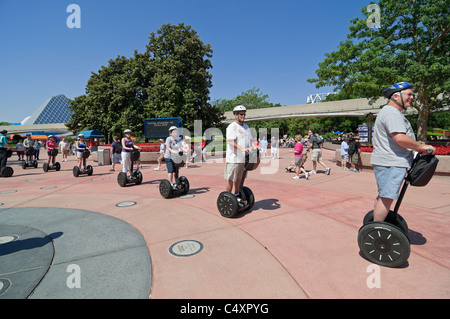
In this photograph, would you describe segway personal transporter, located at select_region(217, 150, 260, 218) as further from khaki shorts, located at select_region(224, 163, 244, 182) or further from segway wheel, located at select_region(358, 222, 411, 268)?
segway wheel, located at select_region(358, 222, 411, 268)

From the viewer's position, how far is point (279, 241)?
3551mm

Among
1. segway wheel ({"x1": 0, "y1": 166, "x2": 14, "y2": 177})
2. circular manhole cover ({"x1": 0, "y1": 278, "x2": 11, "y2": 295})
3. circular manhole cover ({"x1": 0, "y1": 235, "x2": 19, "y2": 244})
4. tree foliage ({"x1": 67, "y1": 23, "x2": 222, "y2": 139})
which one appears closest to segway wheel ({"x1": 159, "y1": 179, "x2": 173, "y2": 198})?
circular manhole cover ({"x1": 0, "y1": 235, "x2": 19, "y2": 244})

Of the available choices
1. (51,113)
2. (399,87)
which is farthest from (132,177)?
(51,113)

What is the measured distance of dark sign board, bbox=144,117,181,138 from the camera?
57.4 ft

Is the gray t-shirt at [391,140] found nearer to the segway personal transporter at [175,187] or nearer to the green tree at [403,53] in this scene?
the segway personal transporter at [175,187]

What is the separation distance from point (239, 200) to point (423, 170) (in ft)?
9.76

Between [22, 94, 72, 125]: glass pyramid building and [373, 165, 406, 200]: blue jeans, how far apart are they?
158 metres

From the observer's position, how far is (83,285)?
2.50 meters

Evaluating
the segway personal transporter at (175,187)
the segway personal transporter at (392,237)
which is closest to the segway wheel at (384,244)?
the segway personal transporter at (392,237)

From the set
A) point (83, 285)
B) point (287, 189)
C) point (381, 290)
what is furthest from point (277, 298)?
point (287, 189)

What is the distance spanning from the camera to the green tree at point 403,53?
12188mm

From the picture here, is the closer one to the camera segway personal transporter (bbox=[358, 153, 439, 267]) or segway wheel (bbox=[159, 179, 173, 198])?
segway personal transporter (bbox=[358, 153, 439, 267])
